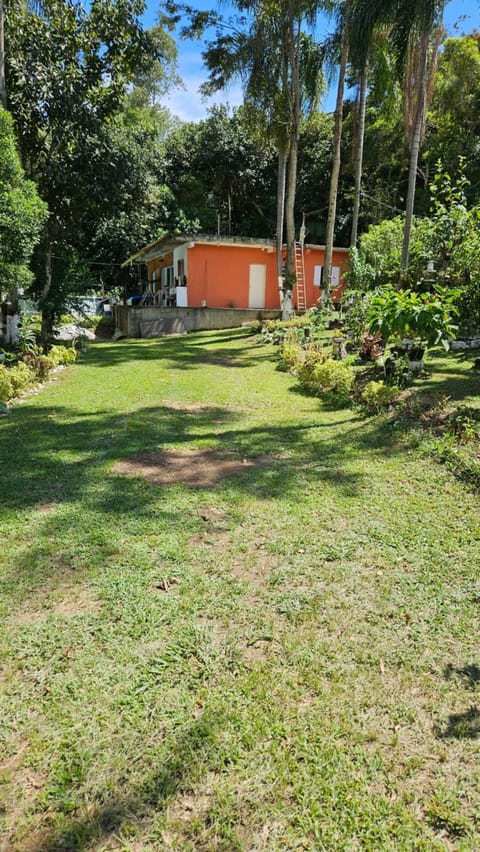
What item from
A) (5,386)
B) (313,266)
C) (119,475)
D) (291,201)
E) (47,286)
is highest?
(291,201)

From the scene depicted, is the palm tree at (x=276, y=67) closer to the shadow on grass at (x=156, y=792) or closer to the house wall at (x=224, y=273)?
the house wall at (x=224, y=273)

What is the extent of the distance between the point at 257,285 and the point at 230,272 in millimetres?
1308

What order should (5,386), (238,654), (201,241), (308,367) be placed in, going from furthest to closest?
(201,241) < (308,367) < (5,386) < (238,654)

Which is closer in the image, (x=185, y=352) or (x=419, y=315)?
(x=419, y=315)

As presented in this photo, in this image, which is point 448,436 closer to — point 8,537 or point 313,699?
point 313,699

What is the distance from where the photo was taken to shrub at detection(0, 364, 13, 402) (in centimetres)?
666

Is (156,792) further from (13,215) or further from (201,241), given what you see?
(201,241)

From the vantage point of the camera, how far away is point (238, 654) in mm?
2199

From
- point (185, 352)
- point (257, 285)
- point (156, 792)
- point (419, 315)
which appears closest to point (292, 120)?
point (257, 285)

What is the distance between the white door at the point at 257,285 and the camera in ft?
65.8

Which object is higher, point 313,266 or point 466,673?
point 313,266

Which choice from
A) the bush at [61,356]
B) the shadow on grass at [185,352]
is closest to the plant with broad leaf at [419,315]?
the shadow on grass at [185,352]

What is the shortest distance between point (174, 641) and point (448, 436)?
10.9 ft

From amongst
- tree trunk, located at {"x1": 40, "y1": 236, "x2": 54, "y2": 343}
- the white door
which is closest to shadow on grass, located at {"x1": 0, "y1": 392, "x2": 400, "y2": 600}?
tree trunk, located at {"x1": 40, "y1": 236, "x2": 54, "y2": 343}
